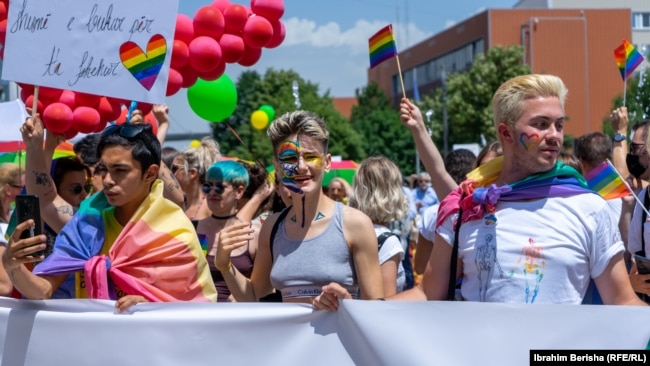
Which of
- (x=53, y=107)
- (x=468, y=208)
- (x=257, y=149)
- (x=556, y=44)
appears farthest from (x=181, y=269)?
(x=556, y=44)

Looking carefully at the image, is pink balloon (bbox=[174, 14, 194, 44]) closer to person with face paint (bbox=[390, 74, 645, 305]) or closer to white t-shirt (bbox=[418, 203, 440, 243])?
white t-shirt (bbox=[418, 203, 440, 243])

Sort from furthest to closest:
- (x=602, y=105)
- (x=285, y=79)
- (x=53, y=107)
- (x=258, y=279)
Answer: (x=602, y=105) < (x=285, y=79) < (x=53, y=107) < (x=258, y=279)

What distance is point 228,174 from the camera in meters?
6.11

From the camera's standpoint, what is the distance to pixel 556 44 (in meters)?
68.3

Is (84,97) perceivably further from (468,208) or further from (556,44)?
(556,44)

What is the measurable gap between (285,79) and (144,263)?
6232 cm

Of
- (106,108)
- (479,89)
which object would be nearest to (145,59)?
(106,108)

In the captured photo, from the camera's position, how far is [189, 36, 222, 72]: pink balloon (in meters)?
5.89

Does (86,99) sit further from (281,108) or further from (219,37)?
(281,108)

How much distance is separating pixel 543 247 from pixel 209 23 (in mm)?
3251

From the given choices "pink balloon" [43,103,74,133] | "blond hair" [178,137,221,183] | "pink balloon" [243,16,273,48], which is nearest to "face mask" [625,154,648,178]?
"pink balloon" [243,16,273,48]

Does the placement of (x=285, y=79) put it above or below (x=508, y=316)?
above

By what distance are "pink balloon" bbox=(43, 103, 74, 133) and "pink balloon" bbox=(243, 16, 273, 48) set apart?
1450mm

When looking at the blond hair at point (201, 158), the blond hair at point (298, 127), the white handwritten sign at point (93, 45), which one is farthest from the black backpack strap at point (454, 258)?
the blond hair at point (201, 158)
